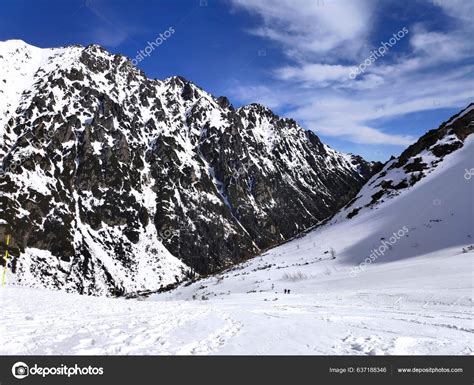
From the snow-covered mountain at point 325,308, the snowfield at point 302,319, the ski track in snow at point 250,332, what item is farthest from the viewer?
the snow-covered mountain at point 325,308

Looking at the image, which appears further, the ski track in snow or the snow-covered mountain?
the snow-covered mountain

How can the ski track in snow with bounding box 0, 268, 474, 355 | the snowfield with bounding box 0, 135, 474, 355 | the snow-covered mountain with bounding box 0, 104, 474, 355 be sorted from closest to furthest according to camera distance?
the ski track in snow with bounding box 0, 268, 474, 355 → the snowfield with bounding box 0, 135, 474, 355 → the snow-covered mountain with bounding box 0, 104, 474, 355

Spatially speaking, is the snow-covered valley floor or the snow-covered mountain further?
the snow-covered mountain

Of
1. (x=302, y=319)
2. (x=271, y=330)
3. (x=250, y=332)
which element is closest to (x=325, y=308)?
(x=302, y=319)

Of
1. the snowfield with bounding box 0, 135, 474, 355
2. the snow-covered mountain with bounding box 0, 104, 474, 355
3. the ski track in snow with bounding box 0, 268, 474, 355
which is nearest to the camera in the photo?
the ski track in snow with bounding box 0, 268, 474, 355

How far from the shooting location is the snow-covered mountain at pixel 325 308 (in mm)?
9008

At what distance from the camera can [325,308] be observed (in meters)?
16.6

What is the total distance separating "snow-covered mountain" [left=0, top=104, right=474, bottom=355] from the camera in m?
9.01

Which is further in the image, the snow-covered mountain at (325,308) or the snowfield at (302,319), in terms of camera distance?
the snow-covered mountain at (325,308)

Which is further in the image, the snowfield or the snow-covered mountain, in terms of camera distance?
the snow-covered mountain

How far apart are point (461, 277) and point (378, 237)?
71.0 ft

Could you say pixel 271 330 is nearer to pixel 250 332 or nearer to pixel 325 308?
pixel 250 332
